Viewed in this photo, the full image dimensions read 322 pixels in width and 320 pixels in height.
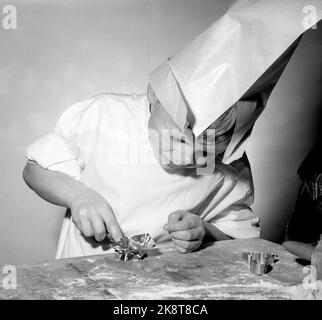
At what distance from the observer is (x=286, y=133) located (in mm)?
1871

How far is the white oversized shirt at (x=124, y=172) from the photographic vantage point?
989 mm

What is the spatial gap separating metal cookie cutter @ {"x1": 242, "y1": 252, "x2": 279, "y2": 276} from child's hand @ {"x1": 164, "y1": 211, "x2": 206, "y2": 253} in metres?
0.09

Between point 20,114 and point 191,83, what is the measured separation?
3.53 feet

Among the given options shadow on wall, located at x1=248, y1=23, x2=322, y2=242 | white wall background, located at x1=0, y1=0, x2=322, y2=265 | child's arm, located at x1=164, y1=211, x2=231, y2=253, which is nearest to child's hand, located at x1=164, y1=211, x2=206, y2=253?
child's arm, located at x1=164, y1=211, x2=231, y2=253

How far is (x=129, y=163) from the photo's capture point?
100 centimetres

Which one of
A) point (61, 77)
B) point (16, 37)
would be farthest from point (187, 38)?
point (16, 37)

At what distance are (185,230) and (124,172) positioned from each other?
0.20 metres

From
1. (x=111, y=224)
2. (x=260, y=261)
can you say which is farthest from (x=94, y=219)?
(x=260, y=261)

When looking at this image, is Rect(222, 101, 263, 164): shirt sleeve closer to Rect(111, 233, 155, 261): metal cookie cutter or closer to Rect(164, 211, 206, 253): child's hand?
Rect(164, 211, 206, 253): child's hand

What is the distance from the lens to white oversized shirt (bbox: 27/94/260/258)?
0.99 meters

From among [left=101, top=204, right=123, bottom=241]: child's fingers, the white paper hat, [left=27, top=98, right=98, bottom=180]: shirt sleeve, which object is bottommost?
[left=101, top=204, right=123, bottom=241]: child's fingers

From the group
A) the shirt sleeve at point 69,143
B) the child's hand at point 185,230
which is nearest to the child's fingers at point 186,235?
the child's hand at point 185,230
